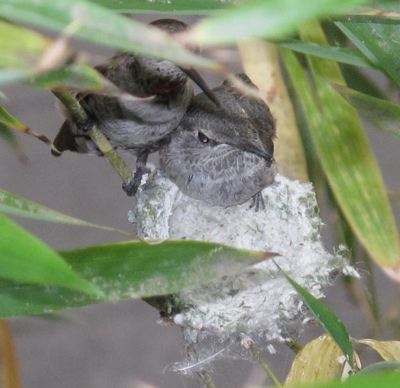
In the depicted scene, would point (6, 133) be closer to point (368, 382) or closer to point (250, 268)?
point (250, 268)

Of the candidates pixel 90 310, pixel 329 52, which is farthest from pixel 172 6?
→ pixel 90 310

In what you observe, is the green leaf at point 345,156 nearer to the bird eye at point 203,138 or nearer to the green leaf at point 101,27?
the bird eye at point 203,138

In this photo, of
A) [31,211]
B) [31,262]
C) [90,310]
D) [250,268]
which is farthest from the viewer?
[90,310]

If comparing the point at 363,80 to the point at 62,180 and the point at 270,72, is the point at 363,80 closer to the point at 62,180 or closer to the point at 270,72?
the point at 270,72

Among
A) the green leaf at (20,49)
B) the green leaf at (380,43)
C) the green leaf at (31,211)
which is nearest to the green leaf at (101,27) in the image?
the green leaf at (20,49)

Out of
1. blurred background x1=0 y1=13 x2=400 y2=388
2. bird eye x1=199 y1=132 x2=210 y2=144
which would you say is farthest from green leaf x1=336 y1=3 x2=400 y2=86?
blurred background x1=0 y1=13 x2=400 y2=388

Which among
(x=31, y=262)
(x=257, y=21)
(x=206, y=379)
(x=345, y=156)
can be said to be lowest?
(x=206, y=379)
